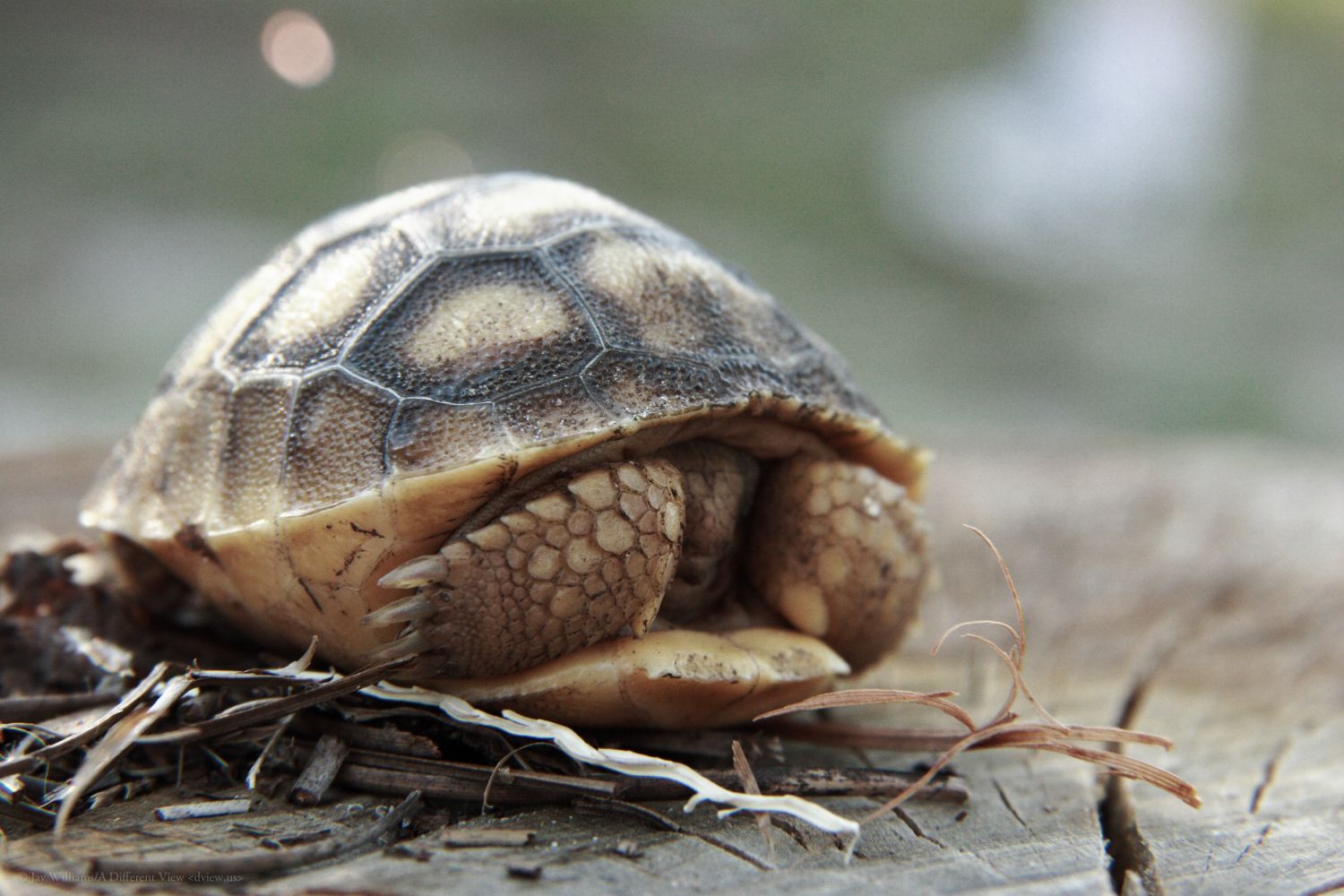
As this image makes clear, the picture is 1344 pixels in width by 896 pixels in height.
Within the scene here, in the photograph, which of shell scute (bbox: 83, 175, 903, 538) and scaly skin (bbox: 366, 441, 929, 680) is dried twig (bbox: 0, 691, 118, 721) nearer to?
shell scute (bbox: 83, 175, 903, 538)

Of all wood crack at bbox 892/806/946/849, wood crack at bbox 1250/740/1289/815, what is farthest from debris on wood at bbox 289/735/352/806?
wood crack at bbox 1250/740/1289/815

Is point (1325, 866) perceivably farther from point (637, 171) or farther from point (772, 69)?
point (772, 69)

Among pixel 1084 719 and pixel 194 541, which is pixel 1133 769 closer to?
pixel 1084 719

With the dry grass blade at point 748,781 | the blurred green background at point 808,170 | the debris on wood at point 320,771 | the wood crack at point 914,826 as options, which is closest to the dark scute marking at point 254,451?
the debris on wood at point 320,771

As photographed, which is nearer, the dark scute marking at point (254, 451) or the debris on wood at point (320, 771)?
the debris on wood at point (320, 771)

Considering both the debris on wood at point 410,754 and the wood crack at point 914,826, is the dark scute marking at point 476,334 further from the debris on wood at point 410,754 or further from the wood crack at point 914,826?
the wood crack at point 914,826

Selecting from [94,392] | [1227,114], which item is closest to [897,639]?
[94,392]

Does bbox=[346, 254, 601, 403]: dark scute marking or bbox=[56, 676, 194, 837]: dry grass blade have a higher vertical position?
bbox=[346, 254, 601, 403]: dark scute marking
